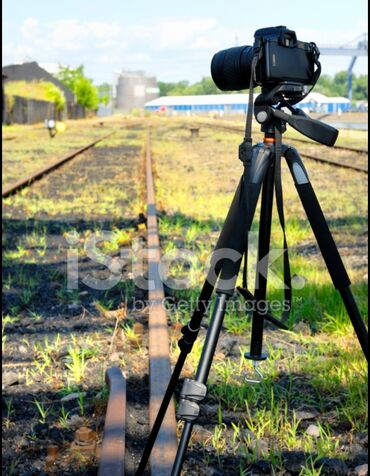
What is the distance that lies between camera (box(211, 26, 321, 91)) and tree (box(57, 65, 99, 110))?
95.2 metres

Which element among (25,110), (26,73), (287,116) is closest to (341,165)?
(287,116)

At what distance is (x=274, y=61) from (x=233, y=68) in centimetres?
16

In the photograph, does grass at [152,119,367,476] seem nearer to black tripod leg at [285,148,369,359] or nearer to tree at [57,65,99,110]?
black tripod leg at [285,148,369,359]

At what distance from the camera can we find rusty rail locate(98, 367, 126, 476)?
212 cm

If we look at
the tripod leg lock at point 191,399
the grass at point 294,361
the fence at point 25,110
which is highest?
the fence at point 25,110

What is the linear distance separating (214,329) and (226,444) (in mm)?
1058

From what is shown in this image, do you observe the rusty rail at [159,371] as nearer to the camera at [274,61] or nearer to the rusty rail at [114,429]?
the rusty rail at [114,429]

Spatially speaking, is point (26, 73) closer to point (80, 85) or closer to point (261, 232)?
point (80, 85)

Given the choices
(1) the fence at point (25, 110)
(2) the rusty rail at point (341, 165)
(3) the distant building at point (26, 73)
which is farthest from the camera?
(3) the distant building at point (26, 73)

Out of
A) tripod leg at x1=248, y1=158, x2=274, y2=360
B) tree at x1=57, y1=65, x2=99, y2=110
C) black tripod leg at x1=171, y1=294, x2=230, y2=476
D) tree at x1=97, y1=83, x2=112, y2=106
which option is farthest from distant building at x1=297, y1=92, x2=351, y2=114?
tree at x1=97, y1=83, x2=112, y2=106

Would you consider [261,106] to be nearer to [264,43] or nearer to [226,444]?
[264,43]

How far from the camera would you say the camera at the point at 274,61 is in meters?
1.68

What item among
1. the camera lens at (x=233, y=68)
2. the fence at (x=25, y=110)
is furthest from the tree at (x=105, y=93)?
the camera lens at (x=233, y=68)

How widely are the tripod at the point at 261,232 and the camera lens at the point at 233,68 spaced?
0.11m
